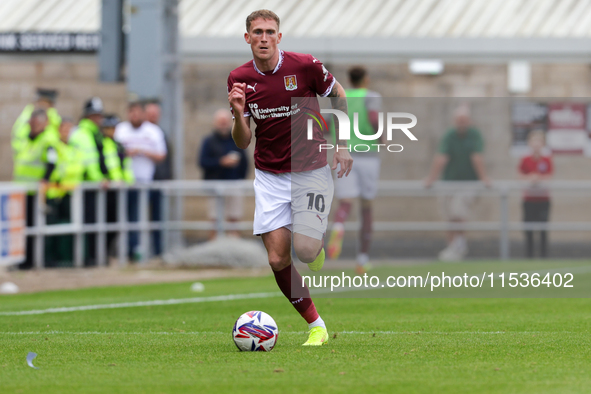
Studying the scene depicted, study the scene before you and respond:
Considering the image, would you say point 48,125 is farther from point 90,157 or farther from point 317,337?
point 317,337

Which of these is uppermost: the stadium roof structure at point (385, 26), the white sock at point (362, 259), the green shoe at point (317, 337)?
the stadium roof structure at point (385, 26)

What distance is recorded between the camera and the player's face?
5914mm

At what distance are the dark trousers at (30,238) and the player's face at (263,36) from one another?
711 centimetres

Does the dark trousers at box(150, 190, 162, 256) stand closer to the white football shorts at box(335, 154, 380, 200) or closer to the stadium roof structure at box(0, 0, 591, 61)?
the stadium roof structure at box(0, 0, 591, 61)

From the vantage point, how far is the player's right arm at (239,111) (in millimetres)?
5744

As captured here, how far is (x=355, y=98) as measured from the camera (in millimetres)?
11086

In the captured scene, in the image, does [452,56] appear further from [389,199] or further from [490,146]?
[389,199]

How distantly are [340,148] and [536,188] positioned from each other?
9048 mm

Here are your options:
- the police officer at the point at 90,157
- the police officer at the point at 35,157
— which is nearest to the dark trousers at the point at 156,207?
the police officer at the point at 90,157

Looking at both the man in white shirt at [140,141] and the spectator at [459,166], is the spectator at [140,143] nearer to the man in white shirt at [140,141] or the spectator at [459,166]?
the man in white shirt at [140,141]

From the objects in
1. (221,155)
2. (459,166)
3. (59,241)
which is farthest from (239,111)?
(459,166)

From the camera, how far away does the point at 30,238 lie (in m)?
12.5

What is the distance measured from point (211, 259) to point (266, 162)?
23.4 ft

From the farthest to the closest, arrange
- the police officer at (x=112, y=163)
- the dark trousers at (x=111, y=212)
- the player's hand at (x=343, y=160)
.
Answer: the dark trousers at (x=111, y=212), the police officer at (x=112, y=163), the player's hand at (x=343, y=160)
